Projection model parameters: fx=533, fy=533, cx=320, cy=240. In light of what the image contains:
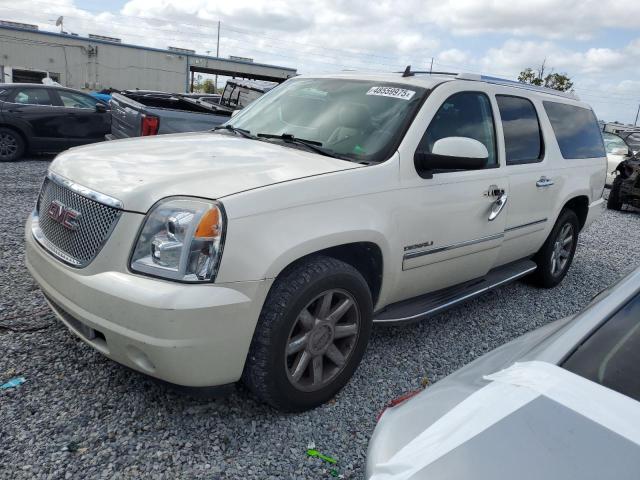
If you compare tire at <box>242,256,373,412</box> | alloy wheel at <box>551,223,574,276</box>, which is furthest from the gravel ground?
alloy wheel at <box>551,223,574,276</box>

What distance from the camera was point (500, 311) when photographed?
15.0ft

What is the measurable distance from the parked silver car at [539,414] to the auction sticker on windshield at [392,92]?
6.47 ft

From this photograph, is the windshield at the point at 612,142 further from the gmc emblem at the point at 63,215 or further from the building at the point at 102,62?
the building at the point at 102,62

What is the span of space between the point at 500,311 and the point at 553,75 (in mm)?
33834

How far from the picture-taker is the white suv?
89.7 inches

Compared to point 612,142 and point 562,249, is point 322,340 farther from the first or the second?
point 612,142

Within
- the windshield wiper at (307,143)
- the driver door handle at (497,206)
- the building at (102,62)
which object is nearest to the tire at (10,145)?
the windshield wiper at (307,143)

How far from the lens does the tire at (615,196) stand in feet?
35.7

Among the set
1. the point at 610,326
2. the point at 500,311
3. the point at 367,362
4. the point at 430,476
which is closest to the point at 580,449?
the point at 430,476

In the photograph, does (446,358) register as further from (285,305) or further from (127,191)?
(127,191)

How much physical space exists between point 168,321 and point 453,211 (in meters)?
1.94

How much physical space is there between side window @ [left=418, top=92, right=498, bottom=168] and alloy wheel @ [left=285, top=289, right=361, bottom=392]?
1101 millimetres

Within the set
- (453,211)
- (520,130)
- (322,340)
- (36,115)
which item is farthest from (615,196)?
(36,115)

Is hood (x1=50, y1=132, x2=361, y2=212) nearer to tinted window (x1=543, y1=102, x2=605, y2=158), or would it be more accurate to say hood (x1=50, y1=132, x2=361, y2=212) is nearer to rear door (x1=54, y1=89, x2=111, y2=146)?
tinted window (x1=543, y1=102, x2=605, y2=158)
